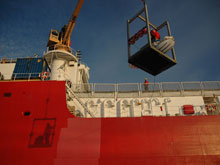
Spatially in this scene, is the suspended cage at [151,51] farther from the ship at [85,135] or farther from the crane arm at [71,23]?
the crane arm at [71,23]

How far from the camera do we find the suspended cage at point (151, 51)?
605cm

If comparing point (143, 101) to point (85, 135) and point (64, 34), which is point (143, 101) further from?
point (64, 34)

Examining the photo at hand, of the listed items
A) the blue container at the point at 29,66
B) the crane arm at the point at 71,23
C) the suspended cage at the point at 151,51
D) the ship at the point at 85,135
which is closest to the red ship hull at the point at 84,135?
the ship at the point at 85,135

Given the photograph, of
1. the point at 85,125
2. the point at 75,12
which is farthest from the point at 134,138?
the point at 75,12

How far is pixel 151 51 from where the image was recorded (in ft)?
19.6

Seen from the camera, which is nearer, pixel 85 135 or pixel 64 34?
pixel 85 135

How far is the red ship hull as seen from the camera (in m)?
8.33

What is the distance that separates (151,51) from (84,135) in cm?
542

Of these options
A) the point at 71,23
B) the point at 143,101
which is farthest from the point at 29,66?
the point at 143,101

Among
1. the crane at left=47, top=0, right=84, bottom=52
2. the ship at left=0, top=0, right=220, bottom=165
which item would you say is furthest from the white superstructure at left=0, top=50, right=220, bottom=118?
the crane at left=47, top=0, right=84, bottom=52

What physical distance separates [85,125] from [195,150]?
5.77 meters

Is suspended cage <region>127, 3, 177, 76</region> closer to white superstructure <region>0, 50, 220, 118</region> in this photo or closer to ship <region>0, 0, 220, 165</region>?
ship <region>0, 0, 220, 165</region>

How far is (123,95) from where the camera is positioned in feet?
41.1

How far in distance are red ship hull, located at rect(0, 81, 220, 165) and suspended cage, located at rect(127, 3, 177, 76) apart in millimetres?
3571
